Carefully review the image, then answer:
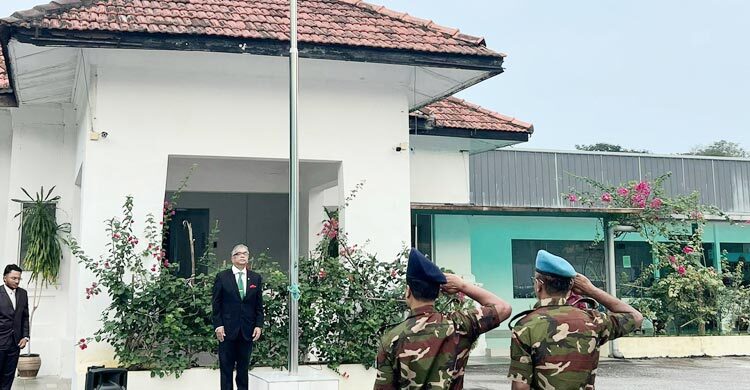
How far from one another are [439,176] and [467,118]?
4.17ft

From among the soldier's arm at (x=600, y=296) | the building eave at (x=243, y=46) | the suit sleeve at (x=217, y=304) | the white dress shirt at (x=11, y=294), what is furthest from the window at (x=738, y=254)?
the soldier's arm at (x=600, y=296)

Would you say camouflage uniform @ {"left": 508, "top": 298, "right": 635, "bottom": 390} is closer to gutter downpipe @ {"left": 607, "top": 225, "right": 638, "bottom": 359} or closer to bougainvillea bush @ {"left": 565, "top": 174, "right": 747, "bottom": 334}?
gutter downpipe @ {"left": 607, "top": 225, "right": 638, "bottom": 359}

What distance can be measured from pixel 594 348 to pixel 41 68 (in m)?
8.78

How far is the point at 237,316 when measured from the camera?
26.8ft

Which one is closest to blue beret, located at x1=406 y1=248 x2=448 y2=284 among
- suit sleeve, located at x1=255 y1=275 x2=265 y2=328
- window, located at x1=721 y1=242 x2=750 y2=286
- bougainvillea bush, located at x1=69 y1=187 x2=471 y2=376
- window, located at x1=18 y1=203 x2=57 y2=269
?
suit sleeve, located at x1=255 y1=275 x2=265 y2=328

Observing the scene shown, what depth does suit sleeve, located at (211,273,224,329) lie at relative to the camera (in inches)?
320

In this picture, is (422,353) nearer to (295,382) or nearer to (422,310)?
(422,310)

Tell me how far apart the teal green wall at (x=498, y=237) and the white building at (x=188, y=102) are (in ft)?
11.9

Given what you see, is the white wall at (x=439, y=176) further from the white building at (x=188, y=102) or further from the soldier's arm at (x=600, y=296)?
the soldier's arm at (x=600, y=296)

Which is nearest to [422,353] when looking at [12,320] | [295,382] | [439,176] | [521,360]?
[521,360]

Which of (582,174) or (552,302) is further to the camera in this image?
(582,174)

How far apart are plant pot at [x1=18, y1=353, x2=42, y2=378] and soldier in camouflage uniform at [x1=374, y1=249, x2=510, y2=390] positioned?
9.51 meters

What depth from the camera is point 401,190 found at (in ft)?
34.1

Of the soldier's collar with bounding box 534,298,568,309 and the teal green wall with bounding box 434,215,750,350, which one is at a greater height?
the teal green wall with bounding box 434,215,750,350
